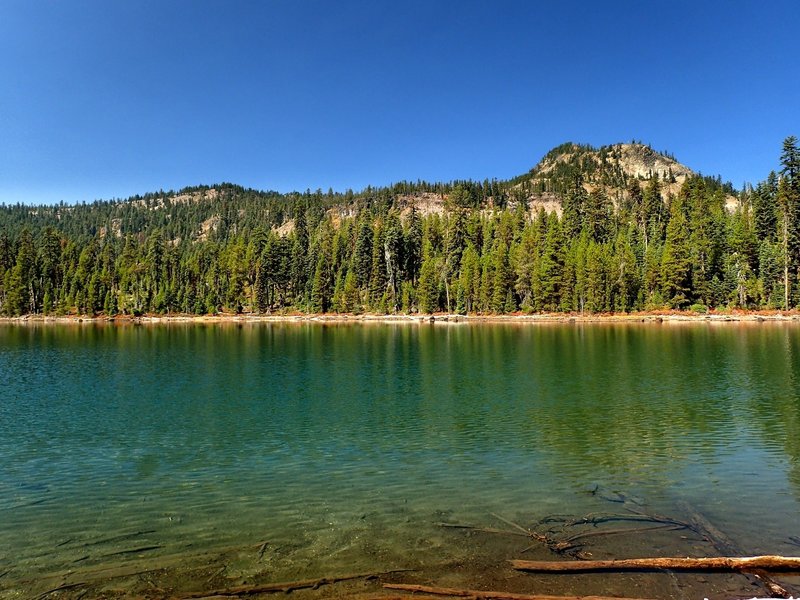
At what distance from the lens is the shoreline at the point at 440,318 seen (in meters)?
103

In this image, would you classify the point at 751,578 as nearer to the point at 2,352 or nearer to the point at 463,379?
the point at 463,379

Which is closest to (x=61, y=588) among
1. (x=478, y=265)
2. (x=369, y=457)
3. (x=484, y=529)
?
(x=484, y=529)

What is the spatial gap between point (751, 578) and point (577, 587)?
3832 mm

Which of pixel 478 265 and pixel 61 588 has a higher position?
pixel 478 265

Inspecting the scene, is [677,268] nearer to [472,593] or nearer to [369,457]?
[369,457]

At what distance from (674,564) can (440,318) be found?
11877cm

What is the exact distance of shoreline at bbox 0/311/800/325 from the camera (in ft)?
337

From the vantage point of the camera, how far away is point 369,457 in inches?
840

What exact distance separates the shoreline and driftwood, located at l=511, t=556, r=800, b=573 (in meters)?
103

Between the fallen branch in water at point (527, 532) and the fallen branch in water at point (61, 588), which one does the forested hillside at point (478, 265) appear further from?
the fallen branch in water at point (61, 588)

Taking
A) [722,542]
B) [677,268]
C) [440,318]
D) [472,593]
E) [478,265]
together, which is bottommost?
[722,542]

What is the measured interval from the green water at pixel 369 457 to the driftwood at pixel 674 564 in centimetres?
108

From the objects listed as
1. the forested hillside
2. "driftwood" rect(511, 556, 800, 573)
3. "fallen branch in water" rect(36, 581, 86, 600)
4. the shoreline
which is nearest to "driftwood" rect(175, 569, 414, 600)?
"fallen branch in water" rect(36, 581, 86, 600)

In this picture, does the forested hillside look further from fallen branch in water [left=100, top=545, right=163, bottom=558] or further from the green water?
fallen branch in water [left=100, top=545, right=163, bottom=558]
